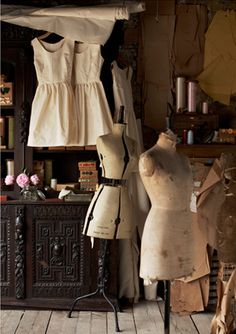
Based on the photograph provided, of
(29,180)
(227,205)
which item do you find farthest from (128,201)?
(29,180)

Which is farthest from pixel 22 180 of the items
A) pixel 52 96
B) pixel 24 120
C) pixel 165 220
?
pixel 165 220

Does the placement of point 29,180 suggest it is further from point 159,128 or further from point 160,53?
point 160,53

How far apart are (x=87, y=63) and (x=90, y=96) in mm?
258

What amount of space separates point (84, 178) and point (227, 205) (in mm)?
1244

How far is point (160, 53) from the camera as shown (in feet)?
13.2

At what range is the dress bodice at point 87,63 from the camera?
3.49 meters

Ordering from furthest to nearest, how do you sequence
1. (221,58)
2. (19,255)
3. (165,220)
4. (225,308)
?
1. (221,58)
2. (19,255)
3. (225,308)
4. (165,220)

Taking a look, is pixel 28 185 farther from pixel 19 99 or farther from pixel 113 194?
pixel 113 194

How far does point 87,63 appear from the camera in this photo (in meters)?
3.54

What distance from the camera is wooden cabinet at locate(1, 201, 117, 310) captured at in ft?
11.7

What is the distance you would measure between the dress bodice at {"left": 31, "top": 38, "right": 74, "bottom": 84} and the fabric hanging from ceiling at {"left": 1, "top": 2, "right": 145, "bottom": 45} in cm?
11

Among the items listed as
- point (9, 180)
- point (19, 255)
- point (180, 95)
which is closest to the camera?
point (19, 255)

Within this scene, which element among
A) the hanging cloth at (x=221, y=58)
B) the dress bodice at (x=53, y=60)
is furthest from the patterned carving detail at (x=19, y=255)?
the hanging cloth at (x=221, y=58)

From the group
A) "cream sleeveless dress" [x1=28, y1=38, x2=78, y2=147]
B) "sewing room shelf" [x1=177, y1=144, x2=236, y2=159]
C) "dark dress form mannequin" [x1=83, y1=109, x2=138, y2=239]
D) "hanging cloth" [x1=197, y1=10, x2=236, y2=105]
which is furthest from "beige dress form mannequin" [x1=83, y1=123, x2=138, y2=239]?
"hanging cloth" [x1=197, y1=10, x2=236, y2=105]
